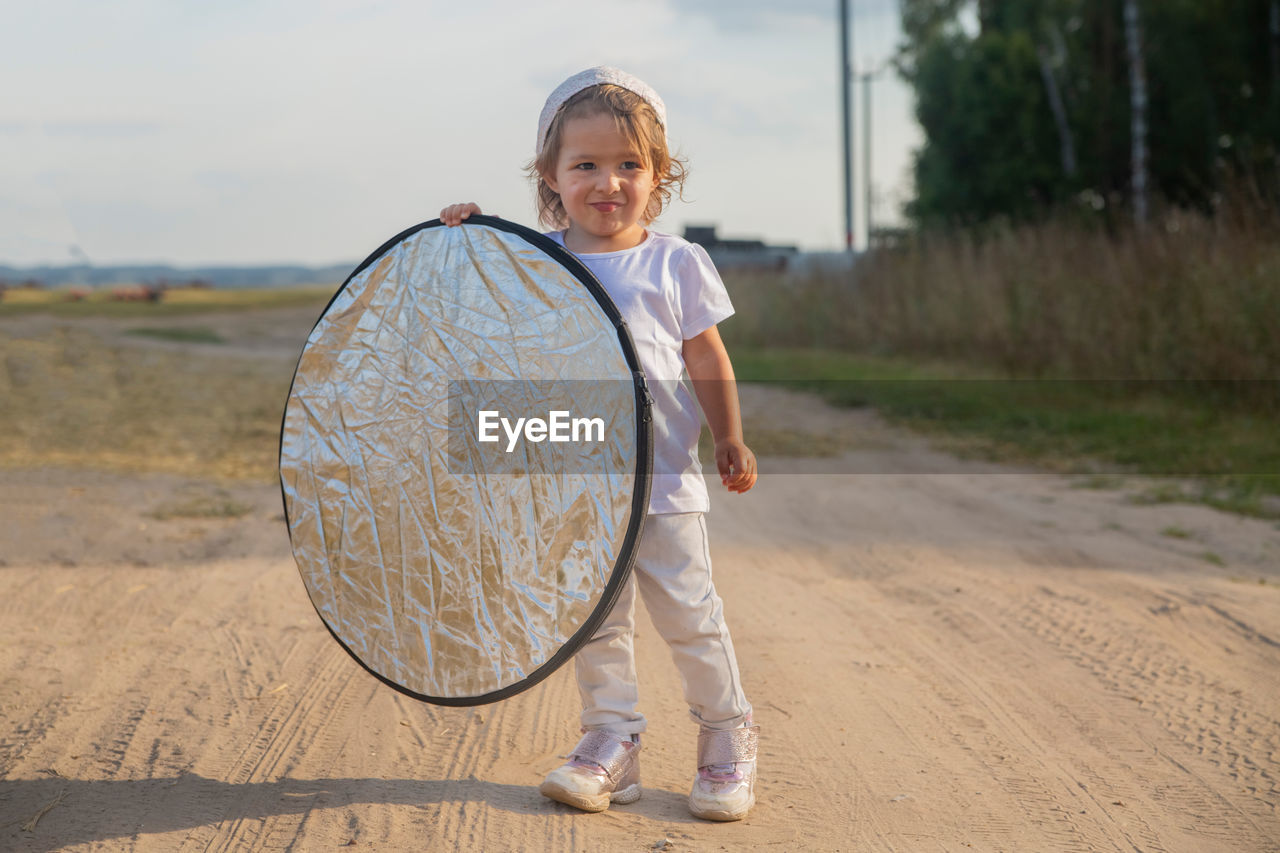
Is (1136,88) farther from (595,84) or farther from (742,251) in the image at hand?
(595,84)

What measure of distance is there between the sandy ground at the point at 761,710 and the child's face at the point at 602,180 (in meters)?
1.27

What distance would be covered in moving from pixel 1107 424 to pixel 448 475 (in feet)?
22.7

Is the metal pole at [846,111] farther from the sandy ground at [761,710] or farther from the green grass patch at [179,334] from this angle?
the sandy ground at [761,710]

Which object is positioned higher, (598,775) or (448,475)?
(448,475)

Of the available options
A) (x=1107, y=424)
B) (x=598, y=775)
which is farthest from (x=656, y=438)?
(x=1107, y=424)

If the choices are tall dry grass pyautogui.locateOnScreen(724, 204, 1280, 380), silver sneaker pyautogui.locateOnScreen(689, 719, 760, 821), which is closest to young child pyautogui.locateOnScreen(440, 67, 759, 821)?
silver sneaker pyautogui.locateOnScreen(689, 719, 760, 821)

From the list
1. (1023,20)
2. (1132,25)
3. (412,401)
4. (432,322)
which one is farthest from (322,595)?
(1023,20)

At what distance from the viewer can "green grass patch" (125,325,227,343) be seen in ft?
67.3

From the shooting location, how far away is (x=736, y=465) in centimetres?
→ 245

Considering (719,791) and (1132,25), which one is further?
(1132,25)

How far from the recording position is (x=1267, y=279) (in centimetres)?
804

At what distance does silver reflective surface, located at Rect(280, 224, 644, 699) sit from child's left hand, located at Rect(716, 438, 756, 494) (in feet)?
0.96

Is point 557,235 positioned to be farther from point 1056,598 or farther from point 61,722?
point 1056,598

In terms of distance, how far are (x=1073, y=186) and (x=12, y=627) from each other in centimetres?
1928
